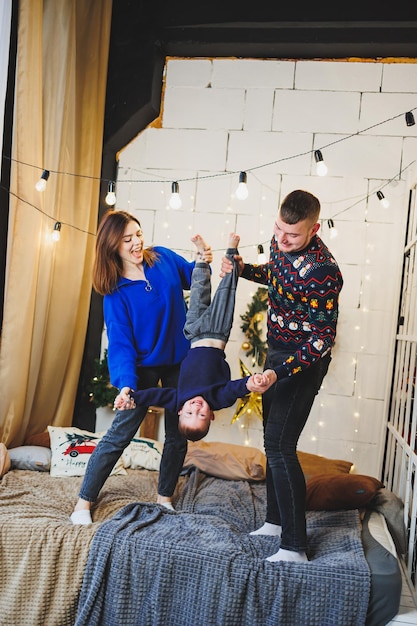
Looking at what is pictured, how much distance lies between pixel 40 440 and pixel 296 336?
5.82ft

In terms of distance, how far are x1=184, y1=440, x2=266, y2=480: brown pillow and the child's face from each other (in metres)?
1.13

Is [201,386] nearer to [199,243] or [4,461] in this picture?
[199,243]

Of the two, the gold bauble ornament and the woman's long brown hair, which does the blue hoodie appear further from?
the gold bauble ornament

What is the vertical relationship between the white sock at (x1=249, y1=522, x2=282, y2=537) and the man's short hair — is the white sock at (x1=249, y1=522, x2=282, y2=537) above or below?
below

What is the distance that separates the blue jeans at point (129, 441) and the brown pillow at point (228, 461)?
579 mm

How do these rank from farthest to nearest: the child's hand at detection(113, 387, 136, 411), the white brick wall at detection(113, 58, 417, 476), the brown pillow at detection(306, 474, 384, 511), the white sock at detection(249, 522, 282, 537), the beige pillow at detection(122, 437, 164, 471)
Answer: the white brick wall at detection(113, 58, 417, 476)
the beige pillow at detection(122, 437, 164, 471)
the brown pillow at detection(306, 474, 384, 511)
the white sock at detection(249, 522, 282, 537)
the child's hand at detection(113, 387, 136, 411)

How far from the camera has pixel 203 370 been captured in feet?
8.31

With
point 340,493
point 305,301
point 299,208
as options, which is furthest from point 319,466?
point 299,208

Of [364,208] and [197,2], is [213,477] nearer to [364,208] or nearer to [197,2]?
[364,208]

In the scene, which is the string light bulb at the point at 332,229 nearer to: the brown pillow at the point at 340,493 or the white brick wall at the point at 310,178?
the white brick wall at the point at 310,178

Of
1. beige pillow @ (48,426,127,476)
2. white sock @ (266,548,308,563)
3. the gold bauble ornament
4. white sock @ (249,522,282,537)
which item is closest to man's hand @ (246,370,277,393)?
white sock @ (266,548,308,563)

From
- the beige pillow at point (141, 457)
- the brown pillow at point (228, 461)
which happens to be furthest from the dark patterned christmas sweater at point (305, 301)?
the beige pillow at point (141, 457)

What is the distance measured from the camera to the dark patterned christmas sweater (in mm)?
2395

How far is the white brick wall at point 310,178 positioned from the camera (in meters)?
4.19
